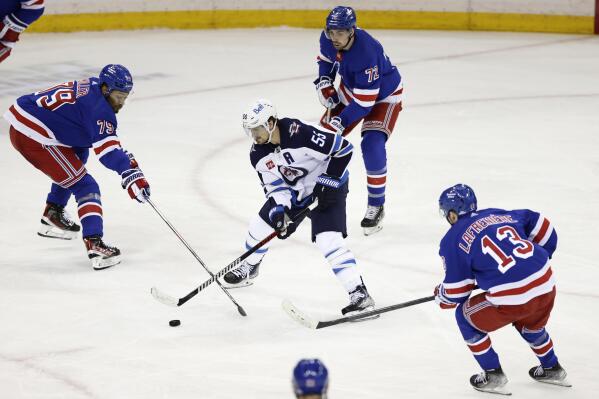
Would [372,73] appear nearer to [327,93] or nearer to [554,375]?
[327,93]

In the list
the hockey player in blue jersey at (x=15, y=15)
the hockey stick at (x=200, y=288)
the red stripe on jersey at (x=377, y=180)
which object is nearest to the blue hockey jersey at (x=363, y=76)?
the red stripe on jersey at (x=377, y=180)

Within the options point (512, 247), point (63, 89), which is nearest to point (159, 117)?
point (63, 89)

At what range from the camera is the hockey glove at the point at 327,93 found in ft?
18.9

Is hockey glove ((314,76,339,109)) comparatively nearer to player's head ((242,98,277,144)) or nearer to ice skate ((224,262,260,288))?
ice skate ((224,262,260,288))

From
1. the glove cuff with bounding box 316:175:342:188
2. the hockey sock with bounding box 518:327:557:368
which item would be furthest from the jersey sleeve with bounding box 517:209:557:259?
the glove cuff with bounding box 316:175:342:188

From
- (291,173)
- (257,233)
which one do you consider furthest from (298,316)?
(291,173)

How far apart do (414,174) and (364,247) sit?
4.48ft

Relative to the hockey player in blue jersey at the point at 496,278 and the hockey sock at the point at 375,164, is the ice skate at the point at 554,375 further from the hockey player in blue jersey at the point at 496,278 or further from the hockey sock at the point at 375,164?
the hockey sock at the point at 375,164

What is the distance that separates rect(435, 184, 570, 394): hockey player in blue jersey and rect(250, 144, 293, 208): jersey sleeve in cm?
103

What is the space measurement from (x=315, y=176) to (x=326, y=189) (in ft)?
0.62

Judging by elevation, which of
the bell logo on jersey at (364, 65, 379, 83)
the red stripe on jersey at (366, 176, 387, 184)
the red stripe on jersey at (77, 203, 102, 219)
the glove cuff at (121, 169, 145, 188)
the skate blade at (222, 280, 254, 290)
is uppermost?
the bell logo on jersey at (364, 65, 379, 83)

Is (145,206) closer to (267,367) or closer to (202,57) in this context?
(267,367)

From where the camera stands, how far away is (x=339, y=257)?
4.35m

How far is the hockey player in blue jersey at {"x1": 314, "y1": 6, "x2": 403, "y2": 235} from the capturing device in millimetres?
5375
